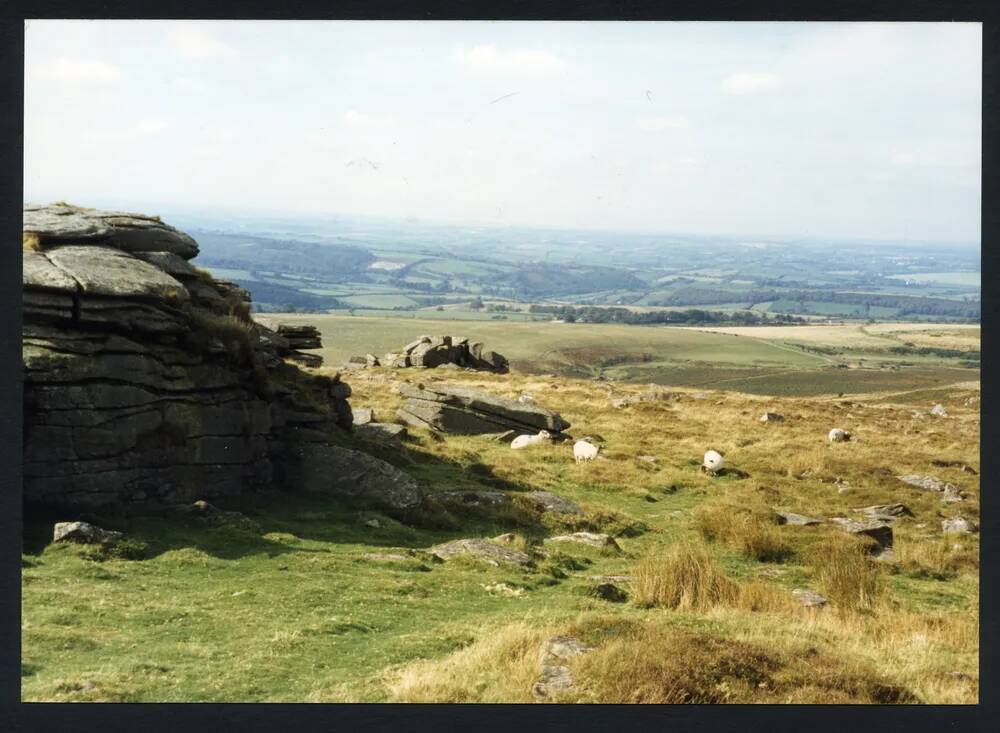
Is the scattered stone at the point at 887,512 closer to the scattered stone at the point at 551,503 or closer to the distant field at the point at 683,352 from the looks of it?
the scattered stone at the point at 551,503

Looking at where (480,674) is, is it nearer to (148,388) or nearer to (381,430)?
(148,388)

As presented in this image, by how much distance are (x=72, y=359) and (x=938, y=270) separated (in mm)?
206363

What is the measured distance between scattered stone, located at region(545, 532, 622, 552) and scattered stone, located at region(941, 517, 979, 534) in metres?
8.71

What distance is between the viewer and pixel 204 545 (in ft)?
53.1

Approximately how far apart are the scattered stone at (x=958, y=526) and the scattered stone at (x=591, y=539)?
343 inches

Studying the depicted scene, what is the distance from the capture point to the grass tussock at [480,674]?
10336mm

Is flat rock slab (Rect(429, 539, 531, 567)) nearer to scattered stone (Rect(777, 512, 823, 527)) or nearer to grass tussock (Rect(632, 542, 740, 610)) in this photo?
grass tussock (Rect(632, 542, 740, 610))

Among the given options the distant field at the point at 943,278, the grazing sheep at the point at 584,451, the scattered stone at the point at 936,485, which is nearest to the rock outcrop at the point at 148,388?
the grazing sheep at the point at 584,451

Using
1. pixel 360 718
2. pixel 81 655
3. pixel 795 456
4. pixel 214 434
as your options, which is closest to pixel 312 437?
pixel 214 434

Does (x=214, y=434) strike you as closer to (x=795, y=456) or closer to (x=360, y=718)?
(x=360, y=718)

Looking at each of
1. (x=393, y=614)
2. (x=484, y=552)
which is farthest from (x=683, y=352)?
(x=393, y=614)

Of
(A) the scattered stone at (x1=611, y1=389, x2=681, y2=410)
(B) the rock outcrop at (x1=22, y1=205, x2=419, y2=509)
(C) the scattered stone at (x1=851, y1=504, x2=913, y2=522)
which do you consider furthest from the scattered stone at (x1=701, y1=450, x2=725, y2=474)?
(A) the scattered stone at (x1=611, y1=389, x2=681, y2=410)

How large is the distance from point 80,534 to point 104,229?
7742mm

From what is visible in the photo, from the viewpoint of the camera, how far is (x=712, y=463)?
1152 inches
